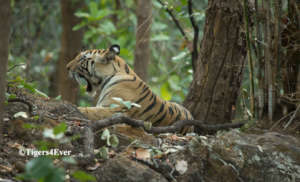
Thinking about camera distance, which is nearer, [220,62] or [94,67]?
[220,62]

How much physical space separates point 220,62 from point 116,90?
4.42 feet

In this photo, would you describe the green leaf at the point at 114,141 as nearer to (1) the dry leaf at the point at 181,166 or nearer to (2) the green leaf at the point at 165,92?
(1) the dry leaf at the point at 181,166

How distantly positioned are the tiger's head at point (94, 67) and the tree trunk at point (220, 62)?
1.19m

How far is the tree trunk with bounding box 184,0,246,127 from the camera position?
516 centimetres

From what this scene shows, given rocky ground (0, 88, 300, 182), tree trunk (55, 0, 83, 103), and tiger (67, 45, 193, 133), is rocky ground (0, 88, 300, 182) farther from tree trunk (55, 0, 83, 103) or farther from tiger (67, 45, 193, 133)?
tree trunk (55, 0, 83, 103)

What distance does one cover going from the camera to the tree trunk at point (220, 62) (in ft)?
16.9

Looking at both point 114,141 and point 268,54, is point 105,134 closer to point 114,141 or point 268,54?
point 114,141

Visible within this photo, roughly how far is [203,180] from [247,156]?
1.63 feet

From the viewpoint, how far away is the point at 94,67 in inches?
230

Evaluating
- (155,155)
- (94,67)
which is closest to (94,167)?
(155,155)

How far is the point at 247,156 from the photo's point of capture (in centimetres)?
332

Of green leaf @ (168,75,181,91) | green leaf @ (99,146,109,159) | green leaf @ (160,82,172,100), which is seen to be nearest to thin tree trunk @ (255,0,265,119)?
green leaf @ (99,146,109,159)

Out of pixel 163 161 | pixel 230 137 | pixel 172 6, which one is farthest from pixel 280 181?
pixel 172 6

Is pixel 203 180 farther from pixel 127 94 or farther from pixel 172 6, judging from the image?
pixel 172 6
